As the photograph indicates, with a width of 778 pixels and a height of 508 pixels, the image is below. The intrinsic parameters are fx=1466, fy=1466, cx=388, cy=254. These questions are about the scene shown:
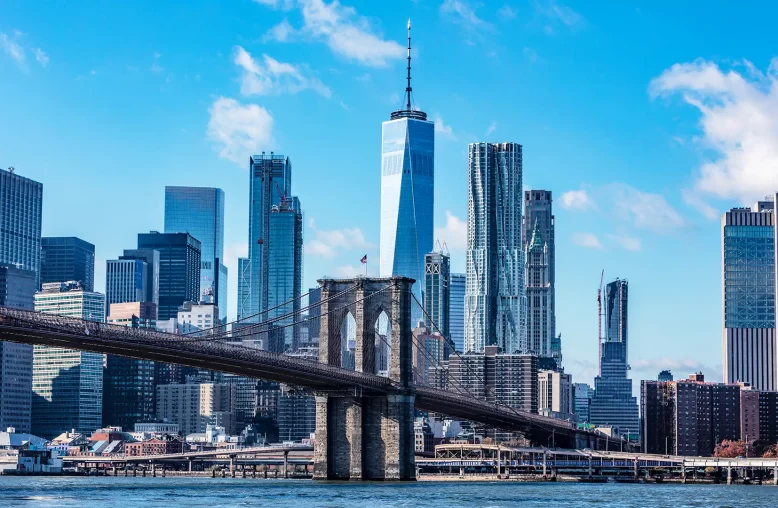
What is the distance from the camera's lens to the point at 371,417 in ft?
310

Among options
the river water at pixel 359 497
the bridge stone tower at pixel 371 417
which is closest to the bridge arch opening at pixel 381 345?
the bridge stone tower at pixel 371 417

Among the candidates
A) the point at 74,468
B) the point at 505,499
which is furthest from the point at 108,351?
the point at 74,468

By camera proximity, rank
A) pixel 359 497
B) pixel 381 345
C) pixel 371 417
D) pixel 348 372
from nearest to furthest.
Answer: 1. pixel 359 497
2. pixel 348 372
3. pixel 371 417
4. pixel 381 345

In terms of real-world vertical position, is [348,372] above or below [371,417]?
above

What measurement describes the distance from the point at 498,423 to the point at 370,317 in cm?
3882

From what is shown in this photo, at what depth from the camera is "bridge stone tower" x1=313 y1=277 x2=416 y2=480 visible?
92750 millimetres

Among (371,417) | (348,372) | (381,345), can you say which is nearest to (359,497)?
(348,372)

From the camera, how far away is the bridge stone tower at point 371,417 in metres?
92.8

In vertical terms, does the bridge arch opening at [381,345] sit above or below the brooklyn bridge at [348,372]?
above

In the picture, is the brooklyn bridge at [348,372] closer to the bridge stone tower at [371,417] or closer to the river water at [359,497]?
the bridge stone tower at [371,417]

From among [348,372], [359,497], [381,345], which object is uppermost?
[381,345]

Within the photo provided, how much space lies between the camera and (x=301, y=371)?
277 feet

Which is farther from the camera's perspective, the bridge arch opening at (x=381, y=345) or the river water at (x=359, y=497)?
the bridge arch opening at (x=381, y=345)

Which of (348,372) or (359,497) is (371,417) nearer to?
(348,372)
